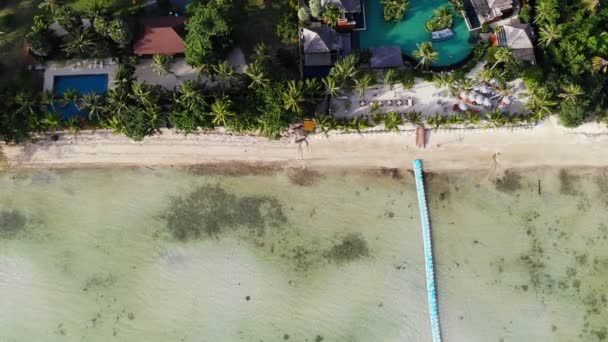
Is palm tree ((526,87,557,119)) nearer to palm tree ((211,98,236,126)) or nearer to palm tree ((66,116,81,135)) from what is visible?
palm tree ((211,98,236,126))

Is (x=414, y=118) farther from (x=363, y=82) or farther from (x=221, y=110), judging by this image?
(x=221, y=110)

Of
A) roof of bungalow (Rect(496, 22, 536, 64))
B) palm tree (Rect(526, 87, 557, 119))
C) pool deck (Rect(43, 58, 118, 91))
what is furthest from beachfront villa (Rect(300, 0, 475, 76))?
pool deck (Rect(43, 58, 118, 91))

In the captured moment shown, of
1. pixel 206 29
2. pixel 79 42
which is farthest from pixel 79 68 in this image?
pixel 206 29

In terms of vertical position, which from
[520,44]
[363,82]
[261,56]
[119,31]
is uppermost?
[119,31]

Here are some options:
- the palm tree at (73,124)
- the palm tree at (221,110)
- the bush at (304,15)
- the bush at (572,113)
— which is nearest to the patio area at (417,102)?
the bush at (572,113)

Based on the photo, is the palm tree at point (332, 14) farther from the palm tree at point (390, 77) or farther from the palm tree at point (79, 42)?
the palm tree at point (79, 42)

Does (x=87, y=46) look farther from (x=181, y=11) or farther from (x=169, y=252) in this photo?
(x=169, y=252)
